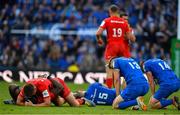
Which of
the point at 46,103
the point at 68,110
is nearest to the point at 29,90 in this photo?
the point at 46,103

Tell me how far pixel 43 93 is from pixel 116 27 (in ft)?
15.1

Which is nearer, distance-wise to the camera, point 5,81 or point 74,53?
point 5,81

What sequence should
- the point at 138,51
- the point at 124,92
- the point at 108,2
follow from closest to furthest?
the point at 124,92, the point at 138,51, the point at 108,2

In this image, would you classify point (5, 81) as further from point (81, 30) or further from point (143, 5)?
point (143, 5)

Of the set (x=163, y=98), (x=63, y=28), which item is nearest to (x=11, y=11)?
(x=63, y=28)

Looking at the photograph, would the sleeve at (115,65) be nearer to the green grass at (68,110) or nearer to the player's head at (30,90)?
the green grass at (68,110)

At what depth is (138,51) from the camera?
3084 centimetres

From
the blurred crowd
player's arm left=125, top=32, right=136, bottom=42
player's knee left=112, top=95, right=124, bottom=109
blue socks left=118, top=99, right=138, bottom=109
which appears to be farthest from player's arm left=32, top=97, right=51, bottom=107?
the blurred crowd

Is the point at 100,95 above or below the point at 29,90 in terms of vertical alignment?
below

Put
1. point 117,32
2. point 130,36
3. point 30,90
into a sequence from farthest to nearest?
point 117,32, point 130,36, point 30,90

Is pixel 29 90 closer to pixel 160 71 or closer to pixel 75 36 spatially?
pixel 160 71

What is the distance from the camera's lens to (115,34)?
66.4ft

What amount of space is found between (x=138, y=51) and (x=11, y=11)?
20.5 feet

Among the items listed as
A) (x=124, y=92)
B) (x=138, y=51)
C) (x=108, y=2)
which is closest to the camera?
(x=124, y=92)
